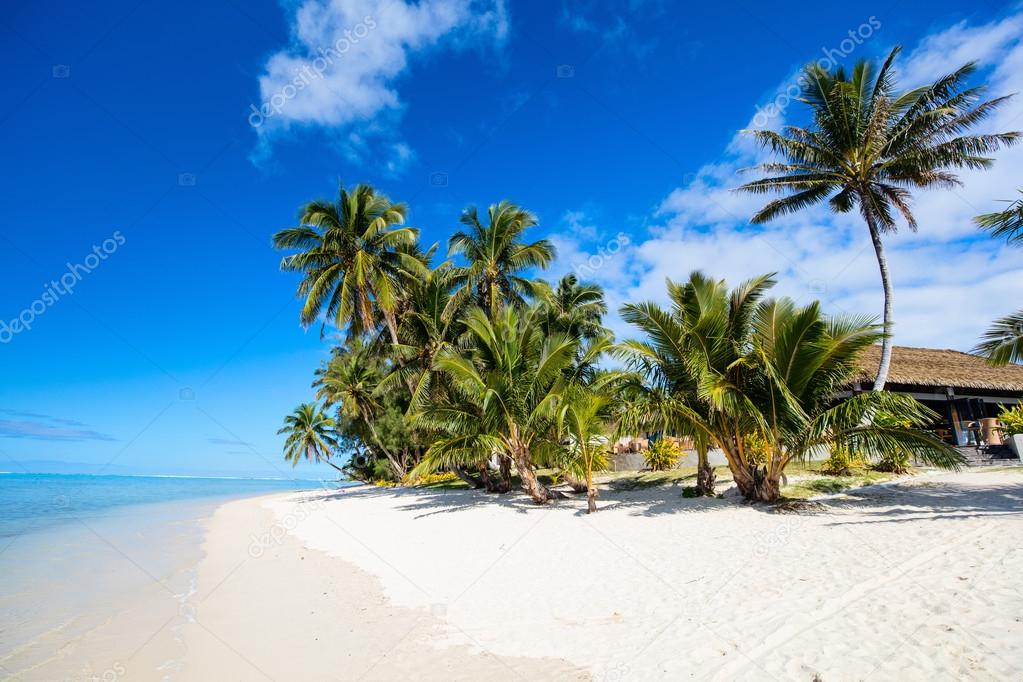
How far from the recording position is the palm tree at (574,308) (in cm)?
1644

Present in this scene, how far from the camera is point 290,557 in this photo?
30.4 feet

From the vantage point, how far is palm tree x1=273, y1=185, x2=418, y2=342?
61.6ft

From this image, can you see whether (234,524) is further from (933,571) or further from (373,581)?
(933,571)

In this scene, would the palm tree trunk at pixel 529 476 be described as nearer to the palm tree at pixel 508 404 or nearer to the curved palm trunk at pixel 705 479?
the palm tree at pixel 508 404

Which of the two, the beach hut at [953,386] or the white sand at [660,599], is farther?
the beach hut at [953,386]

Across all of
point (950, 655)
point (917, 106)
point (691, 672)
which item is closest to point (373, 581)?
point (691, 672)

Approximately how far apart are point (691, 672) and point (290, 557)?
26.6ft

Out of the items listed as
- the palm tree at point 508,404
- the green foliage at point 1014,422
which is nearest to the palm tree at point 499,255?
the palm tree at point 508,404

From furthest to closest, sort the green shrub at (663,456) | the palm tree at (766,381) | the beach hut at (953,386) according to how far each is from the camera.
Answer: the beach hut at (953,386) < the green shrub at (663,456) < the palm tree at (766,381)

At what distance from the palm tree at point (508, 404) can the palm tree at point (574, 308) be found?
2731 millimetres

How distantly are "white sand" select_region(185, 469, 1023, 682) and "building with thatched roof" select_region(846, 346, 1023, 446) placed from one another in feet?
25.7

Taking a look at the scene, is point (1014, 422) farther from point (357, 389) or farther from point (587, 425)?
point (357, 389)

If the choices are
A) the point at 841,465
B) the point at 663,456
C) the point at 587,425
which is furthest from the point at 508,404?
the point at 841,465

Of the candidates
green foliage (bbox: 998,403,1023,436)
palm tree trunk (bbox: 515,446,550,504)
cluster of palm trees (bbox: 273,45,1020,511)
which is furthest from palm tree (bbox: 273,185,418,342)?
green foliage (bbox: 998,403,1023,436)
